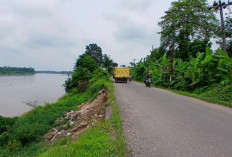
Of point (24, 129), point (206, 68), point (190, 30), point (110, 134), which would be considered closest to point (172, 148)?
point (110, 134)

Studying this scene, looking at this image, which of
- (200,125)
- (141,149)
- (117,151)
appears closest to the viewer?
(117,151)

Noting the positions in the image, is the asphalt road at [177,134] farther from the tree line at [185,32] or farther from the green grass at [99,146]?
the tree line at [185,32]

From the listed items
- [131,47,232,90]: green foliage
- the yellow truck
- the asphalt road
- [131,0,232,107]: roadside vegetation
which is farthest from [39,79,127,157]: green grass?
the yellow truck

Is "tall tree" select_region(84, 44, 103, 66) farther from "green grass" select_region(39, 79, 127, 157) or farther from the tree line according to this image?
"green grass" select_region(39, 79, 127, 157)

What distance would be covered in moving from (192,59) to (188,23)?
50.6 ft

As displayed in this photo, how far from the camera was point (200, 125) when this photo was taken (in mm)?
4164

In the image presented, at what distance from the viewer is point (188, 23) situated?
24.1 metres

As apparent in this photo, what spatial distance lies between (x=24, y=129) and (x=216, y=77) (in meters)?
11.0

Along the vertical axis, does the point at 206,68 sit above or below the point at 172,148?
above

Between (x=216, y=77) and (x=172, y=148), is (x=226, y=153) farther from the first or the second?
(x=216, y=77)

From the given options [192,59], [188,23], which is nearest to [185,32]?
[188,23]

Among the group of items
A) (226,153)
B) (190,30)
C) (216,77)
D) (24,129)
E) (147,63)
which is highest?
(190,30)

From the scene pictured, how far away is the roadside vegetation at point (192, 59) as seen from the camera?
29.5 feet

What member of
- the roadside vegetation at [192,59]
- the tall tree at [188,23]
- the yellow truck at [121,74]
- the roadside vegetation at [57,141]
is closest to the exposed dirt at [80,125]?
the roadside vegetation at [57,141]
